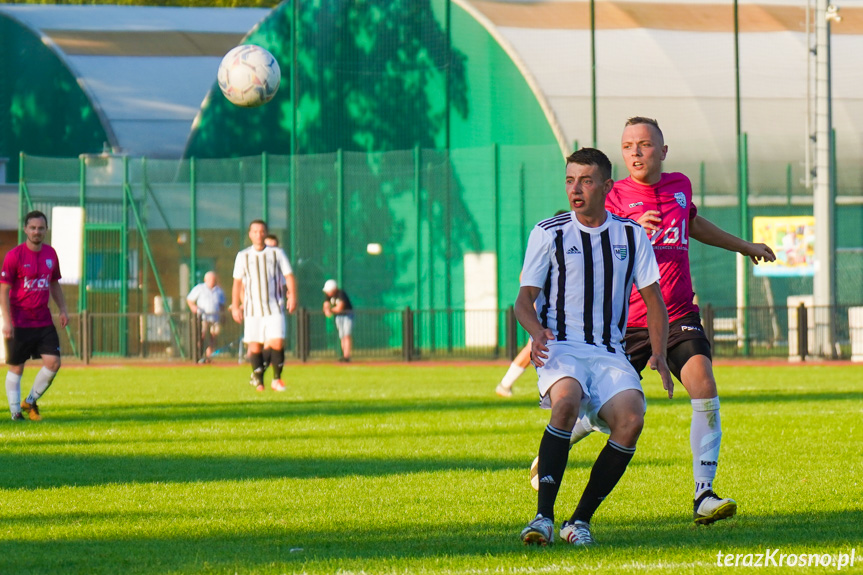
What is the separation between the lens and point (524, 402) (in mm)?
15039

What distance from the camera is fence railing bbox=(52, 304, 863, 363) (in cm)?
2697

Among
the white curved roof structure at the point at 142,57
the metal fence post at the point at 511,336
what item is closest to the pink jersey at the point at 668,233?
the metal fence post at the point at 511,336

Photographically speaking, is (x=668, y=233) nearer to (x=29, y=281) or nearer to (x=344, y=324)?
(x=29, y=281)

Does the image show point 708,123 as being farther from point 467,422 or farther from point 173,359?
point 467,422

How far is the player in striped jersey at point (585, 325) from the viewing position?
5801mm

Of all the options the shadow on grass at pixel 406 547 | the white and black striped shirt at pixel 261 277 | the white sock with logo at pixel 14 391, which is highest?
the white and black striped shirt at pixel 261 277

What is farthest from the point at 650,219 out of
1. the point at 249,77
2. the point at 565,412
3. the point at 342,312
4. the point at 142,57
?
the point at 142,57

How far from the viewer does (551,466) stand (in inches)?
228

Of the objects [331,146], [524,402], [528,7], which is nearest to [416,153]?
[331,146]

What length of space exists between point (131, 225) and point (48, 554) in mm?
23834

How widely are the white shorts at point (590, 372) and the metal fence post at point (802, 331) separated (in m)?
20.3

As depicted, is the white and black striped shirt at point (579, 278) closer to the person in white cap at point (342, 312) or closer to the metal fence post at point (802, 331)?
the metal fence post at point (802, 331)

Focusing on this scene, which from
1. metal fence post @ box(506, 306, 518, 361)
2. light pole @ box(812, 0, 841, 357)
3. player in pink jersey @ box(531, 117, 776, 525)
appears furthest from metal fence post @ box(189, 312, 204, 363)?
player in pink jersey @ box(531, 117, 776, 525)

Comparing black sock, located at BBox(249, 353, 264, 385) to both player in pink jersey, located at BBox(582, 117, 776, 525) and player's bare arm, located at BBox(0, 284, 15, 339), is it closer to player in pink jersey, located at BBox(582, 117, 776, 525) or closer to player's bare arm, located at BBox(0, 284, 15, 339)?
player's bare arm, located at BBox(0, 284, 15, 339)
